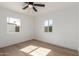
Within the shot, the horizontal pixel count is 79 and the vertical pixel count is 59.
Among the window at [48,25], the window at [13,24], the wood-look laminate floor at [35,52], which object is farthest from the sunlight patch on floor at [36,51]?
the window at [48,25]

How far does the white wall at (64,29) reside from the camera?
3579 millimetres

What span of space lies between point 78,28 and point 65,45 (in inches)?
50.8

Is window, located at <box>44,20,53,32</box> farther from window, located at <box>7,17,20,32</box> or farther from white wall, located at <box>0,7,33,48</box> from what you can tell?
window, located at <box>7,17,20,32</box>

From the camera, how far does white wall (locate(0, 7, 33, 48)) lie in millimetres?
3800

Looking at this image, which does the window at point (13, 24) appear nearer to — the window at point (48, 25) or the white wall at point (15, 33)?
the white wall at point (15, 33)

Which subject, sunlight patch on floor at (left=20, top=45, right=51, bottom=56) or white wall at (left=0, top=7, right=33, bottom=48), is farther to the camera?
white wall at (left=0, top=7, right=33, bottom=48)

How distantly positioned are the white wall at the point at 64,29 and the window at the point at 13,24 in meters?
2.08

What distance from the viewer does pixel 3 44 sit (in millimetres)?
3850

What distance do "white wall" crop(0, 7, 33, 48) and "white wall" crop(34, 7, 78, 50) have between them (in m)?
1.38

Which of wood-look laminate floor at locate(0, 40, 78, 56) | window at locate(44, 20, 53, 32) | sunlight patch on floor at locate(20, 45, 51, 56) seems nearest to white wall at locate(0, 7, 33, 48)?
wood-look laminate floor at locate(0, 40, 78, 56)

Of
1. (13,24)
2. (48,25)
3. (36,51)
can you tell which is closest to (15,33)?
(13,24)

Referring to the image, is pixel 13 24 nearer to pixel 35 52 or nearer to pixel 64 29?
pixel 35 52

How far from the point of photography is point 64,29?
4.01m

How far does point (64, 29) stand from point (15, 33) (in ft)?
11.1
